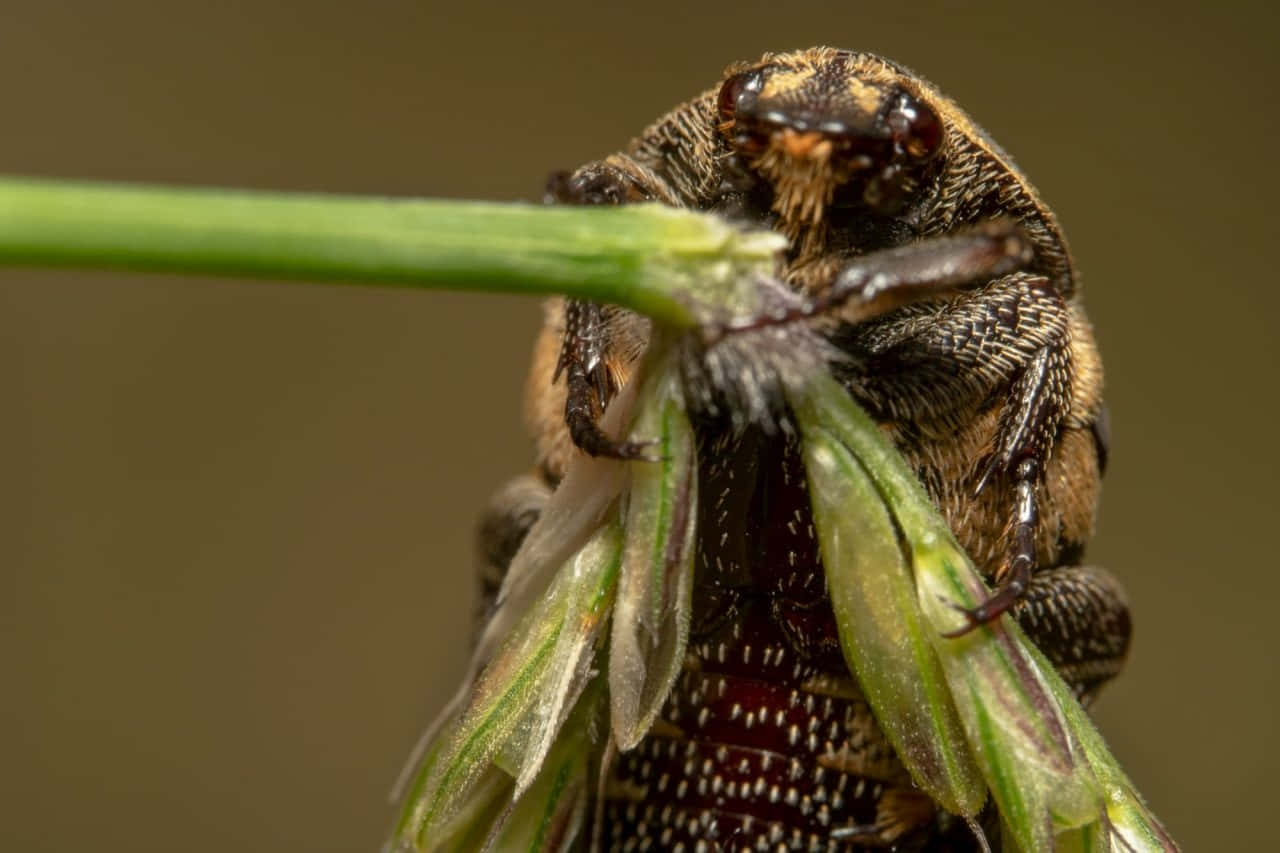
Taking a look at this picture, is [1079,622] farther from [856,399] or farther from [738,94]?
[738,94]

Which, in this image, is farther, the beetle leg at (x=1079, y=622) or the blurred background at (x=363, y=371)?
the blurred background at (x=363, y=371)

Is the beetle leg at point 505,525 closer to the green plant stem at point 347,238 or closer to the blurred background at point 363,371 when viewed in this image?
the green plant stem at point 347,238

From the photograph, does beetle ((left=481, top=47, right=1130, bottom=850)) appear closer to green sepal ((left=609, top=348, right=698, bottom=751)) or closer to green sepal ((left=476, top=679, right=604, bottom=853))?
green sepal ((left=609, top=348, right=698, bottom=751))

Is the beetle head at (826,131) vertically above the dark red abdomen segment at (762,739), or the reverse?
the beetle head at (826,131)

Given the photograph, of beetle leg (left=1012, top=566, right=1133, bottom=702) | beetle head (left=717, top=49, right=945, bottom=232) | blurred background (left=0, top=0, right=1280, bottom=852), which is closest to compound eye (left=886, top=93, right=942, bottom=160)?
beetle head (left=717, top=49, right=945, bottom=232)

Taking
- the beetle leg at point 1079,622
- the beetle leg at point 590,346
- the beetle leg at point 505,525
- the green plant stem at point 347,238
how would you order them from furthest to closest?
the beetle leg at point 505,525 < the beetle leg at point 1079,622 < the beetle leg at point 590,346 < the green plant stem at point 347,238

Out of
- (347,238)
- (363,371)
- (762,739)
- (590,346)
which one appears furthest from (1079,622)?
(363,371)

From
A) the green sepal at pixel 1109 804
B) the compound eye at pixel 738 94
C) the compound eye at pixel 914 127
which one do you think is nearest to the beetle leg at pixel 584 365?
the compound eye at pixel 738 94
